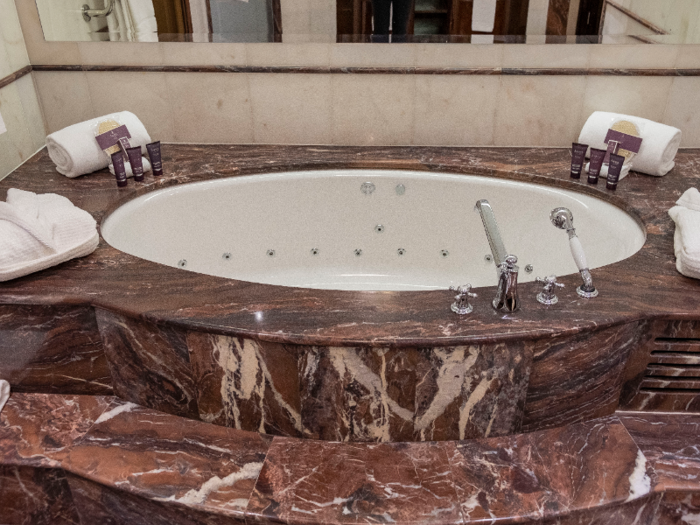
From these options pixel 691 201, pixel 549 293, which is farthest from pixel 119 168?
pixel 691 201

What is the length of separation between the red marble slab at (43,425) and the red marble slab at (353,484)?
18.3 inches

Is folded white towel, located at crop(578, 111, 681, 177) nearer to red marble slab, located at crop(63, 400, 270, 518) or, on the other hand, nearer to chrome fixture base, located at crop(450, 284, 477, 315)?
chrome fixture base, located at crop(450, 284, 477, 315)

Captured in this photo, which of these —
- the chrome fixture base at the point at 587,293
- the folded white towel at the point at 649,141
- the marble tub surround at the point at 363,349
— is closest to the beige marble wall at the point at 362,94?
the folded white towel at the point at 649,141

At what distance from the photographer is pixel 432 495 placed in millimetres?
1286

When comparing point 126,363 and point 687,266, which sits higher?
point 687,266

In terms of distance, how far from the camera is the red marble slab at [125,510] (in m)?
A: 1.28

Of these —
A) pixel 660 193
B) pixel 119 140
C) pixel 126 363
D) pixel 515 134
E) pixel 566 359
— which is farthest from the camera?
pixel 515 134

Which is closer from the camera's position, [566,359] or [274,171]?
[566,359]

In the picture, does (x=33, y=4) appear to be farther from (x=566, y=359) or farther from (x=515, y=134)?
(x=566, y=359)

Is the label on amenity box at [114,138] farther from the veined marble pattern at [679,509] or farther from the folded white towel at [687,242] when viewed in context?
the veined marble pattern at [679,509]

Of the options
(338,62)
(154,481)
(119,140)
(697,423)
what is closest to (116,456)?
(154,481)

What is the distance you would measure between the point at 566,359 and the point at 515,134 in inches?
48.8

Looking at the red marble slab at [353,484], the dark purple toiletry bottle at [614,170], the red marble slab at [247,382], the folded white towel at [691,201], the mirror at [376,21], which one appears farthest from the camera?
the mirror at [376,21]

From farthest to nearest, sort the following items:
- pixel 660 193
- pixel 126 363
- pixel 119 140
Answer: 1. pixel 119 140
2. pixel 660 193
3. pixel 126 363
